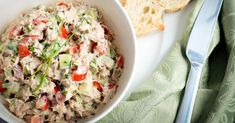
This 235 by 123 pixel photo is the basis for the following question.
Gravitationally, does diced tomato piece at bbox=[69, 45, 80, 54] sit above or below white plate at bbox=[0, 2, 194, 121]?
above

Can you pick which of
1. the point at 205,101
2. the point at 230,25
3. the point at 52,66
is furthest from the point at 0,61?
the point at 230,25

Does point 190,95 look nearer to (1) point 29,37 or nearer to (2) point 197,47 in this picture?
(2) point 197,47

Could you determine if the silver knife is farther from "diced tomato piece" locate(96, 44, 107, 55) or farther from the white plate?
"diced tomato piece" locate(96, 44, 107, 55)

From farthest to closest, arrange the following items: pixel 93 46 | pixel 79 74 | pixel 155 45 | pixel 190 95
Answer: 1. pixel 155 45
2. pixel 190 95
3. pixel 93 46
4. pixel 79 74

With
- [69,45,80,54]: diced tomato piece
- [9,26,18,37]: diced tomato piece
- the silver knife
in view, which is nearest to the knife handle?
the silver knife

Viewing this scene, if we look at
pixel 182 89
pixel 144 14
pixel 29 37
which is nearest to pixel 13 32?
pixel 29 37

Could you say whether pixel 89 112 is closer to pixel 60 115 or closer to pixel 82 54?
pixel 60 115
